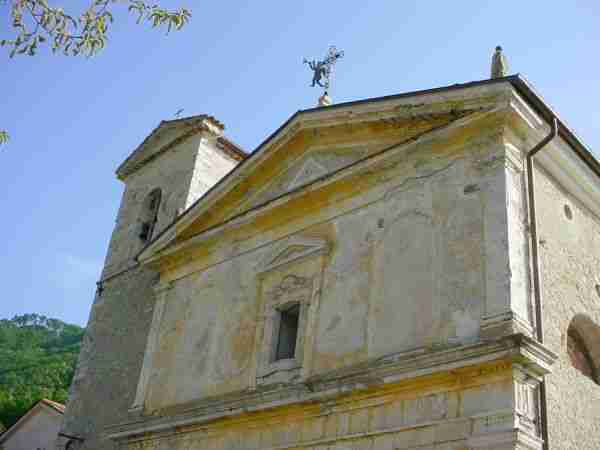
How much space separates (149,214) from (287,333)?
6267 millimetres

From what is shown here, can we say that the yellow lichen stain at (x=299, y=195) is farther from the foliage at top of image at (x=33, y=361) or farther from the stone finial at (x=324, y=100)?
the foliage at top of image at (x=33, y=361)

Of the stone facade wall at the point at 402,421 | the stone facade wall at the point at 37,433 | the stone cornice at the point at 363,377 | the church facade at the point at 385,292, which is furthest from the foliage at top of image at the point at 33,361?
the stone facade wall at the point at 402,421

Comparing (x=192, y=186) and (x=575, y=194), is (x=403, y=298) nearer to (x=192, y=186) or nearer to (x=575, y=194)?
(x=575, y=194)

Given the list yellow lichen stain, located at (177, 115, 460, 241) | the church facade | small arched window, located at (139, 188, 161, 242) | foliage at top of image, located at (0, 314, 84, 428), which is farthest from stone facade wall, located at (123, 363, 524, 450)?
foliage at top of image, located at (0, 314, 84, 428)

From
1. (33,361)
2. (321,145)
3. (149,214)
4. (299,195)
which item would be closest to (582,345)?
(299,195)

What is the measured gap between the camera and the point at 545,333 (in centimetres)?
785

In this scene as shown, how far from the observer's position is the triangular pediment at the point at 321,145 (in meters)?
9.32

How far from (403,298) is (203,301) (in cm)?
405

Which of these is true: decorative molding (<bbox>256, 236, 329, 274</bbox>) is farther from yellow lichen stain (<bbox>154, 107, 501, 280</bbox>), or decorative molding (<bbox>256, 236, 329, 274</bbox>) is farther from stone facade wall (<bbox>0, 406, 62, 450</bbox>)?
stone facade wall (<bbox>0, 406, 62, 450</bbox>)

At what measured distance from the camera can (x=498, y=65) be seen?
32.4 feet

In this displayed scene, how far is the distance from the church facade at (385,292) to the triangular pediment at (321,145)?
25 millimetres

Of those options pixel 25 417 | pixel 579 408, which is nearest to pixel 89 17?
pixel 579 408

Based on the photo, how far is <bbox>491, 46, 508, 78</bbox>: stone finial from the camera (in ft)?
32.0

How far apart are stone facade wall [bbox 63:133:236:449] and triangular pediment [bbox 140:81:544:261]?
1.44 m
